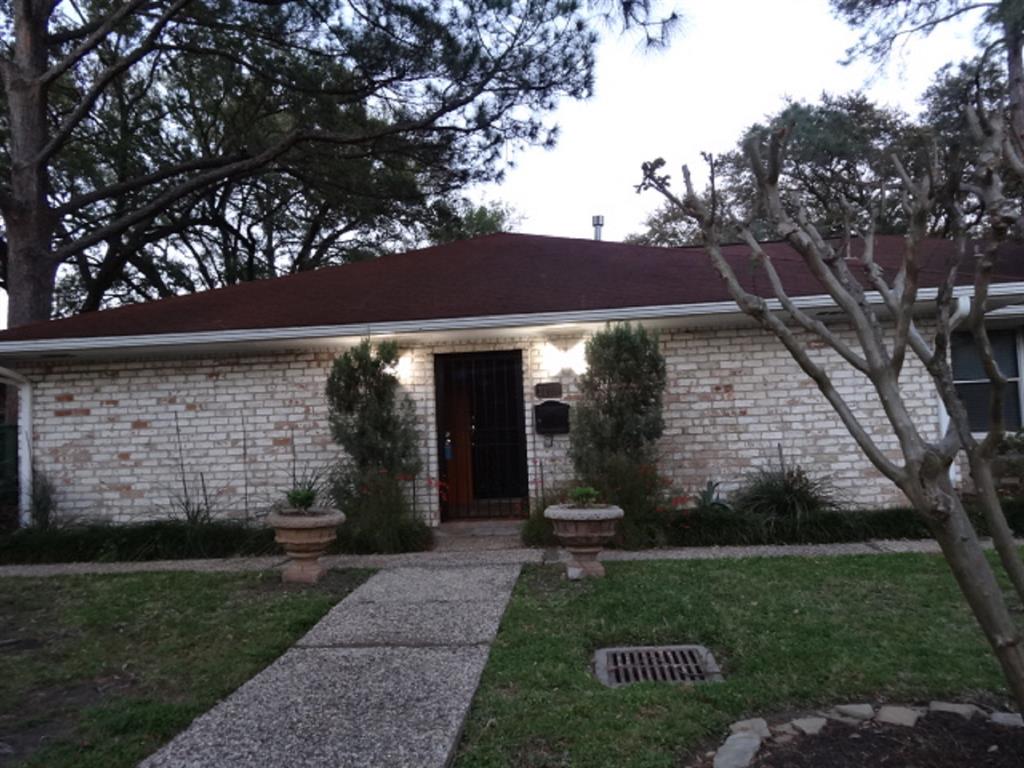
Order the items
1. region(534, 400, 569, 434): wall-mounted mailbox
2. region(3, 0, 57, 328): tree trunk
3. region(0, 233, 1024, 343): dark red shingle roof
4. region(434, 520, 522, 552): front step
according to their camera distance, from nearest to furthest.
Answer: region(434, 520, 522, 552): front step, region(0, 233, 1024, 343): dark red shingle roof, region(534, 400, 569, 434): wall-mounted mailbox, region(3, 0, 57, 328): tree trunk

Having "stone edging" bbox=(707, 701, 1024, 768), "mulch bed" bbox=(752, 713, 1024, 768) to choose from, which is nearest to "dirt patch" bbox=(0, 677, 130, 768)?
"stone edging" bbox=(707, 701, 1024, 768)

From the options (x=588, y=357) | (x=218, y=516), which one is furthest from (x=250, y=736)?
(x=218, y=516)

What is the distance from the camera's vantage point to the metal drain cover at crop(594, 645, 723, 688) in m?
3.92

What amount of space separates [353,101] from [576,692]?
1046 centimetres

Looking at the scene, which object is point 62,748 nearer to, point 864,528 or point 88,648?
point 88,648

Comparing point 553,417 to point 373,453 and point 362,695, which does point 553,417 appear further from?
point 362,695

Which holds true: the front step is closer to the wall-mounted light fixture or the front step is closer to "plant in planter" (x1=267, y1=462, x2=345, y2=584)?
"plant in planter" (x1=267, y1=462, x2=345, y2=584)

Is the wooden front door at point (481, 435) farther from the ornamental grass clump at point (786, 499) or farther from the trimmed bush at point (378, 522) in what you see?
the ornamental grass clump at point (786, 499)

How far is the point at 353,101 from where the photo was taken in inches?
459

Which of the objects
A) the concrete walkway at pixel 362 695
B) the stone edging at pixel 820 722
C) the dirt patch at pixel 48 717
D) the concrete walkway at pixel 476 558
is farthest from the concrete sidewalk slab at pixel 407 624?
the stone edging at pixel 820 722

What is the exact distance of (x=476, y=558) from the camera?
7.10 metres

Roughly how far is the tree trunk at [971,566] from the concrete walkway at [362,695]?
2073 millimetres

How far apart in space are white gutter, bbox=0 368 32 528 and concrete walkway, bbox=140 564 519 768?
5.54 meters

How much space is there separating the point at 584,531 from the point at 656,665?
187 centimetres
